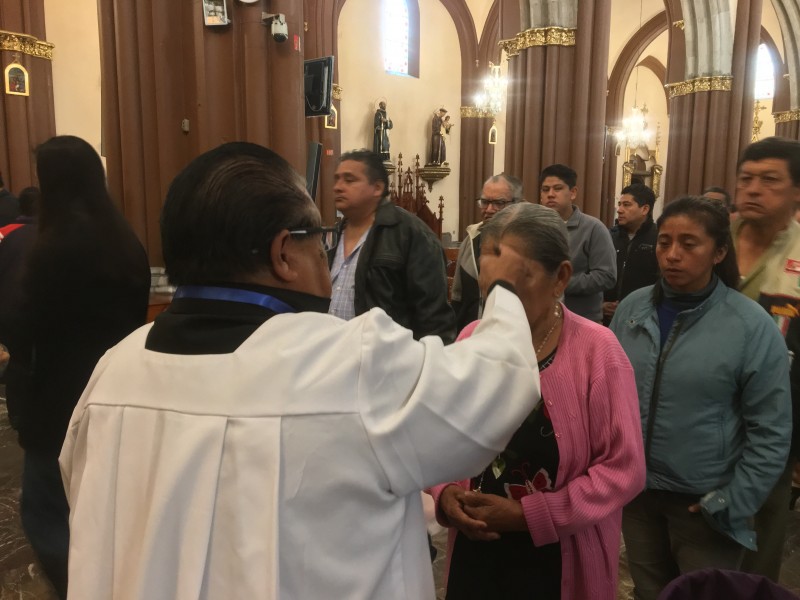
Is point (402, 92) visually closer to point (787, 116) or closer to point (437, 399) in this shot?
point (787, 116)

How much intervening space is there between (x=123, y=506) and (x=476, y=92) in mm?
16727

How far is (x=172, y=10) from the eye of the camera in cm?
475

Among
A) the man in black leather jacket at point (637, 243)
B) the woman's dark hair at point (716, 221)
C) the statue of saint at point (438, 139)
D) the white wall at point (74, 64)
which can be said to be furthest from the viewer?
the statue of saint at point (438, 139)

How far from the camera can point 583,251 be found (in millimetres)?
4027

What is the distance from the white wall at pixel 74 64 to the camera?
11055 millimetres

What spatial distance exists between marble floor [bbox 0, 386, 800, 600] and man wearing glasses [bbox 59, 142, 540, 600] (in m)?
2.04

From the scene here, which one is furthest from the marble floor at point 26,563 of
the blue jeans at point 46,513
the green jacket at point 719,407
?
the green jacket at point 719,407

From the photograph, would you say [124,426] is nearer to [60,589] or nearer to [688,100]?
[60,589]

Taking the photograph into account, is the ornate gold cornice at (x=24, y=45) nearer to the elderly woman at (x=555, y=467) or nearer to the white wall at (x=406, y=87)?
the white wall at (x=406, y=87)

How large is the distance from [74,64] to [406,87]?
747 centimetres

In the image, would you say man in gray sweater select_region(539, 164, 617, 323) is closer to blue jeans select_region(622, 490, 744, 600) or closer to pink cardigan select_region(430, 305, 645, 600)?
blue jeans select_region(622, 490, 744, 600)

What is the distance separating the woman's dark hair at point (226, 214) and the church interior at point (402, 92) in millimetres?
2611

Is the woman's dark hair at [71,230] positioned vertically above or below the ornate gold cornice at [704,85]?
below

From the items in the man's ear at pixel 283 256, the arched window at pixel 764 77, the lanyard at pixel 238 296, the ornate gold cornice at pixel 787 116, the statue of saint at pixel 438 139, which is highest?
the arched window at pixel 764 77
